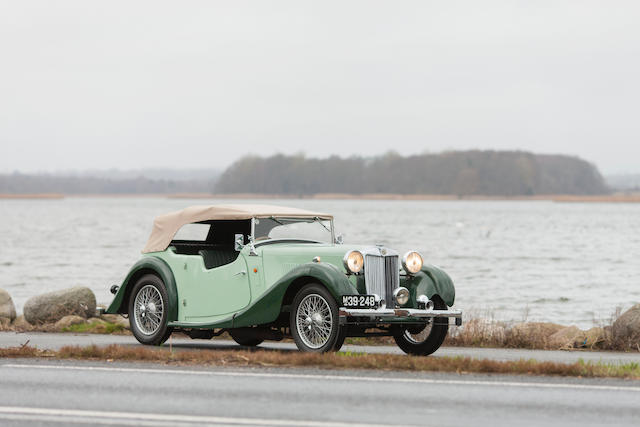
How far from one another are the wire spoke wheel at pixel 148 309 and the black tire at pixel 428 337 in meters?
3.25

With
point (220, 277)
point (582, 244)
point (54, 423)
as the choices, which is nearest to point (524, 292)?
point (220, 277)

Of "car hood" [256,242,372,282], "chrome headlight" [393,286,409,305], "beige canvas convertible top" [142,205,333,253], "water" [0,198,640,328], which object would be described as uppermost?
"beige canvas convertible top" [142,205,333,253]

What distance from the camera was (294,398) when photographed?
8.29 meters

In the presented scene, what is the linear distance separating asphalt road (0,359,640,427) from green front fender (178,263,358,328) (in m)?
1.45

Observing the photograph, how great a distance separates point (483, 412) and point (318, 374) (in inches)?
96.6

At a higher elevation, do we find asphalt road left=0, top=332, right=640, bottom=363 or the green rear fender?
the green rear fender

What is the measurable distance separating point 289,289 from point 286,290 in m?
0.09

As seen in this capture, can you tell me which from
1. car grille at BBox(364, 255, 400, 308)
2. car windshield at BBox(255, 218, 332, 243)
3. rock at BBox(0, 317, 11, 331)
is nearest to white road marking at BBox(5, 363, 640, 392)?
car grille at BBox(364, 255, 400, 308)

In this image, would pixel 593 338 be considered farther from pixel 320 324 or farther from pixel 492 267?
pixel 492 267

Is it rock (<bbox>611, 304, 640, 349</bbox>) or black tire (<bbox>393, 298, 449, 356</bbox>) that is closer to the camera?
black tire (<bbox>393, 298, 449, 356</bbox>)

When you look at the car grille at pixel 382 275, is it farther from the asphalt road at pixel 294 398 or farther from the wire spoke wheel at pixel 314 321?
the asphalt road at pixel 294 398

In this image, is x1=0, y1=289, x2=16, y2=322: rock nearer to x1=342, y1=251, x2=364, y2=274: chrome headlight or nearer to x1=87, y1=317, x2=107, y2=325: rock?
x1=87, y1=317, x2=107, y2=325: rock

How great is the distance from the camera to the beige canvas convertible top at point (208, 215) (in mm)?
12969

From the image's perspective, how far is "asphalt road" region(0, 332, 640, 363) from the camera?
12500 millimetres
